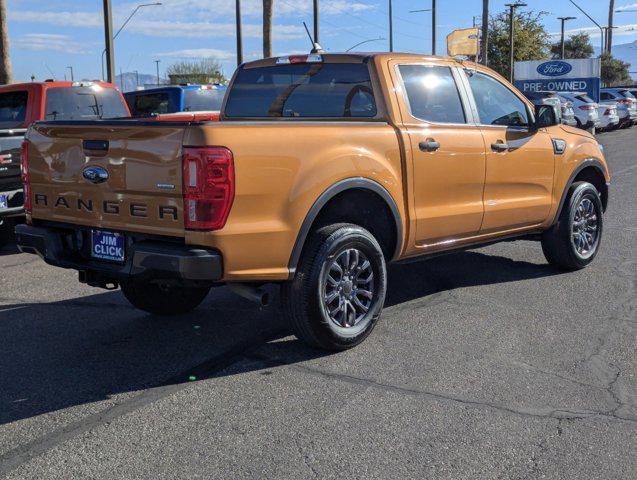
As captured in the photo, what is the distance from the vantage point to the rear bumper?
428 centimetres

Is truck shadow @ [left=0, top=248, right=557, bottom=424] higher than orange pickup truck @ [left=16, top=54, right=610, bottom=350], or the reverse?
orange pickup truck @ [left=16, top=54, right=610, bottom=350]

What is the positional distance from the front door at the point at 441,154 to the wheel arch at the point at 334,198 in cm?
21

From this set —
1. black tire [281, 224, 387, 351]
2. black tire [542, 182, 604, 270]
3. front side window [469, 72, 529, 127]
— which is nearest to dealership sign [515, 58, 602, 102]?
black tire [542, 182, 604, 270]

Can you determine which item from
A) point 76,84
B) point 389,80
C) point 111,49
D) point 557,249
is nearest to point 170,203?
point 389,80

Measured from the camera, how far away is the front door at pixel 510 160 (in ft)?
20.4

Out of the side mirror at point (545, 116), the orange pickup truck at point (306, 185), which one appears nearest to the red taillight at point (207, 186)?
the orange pickup truck at point (306, 185)

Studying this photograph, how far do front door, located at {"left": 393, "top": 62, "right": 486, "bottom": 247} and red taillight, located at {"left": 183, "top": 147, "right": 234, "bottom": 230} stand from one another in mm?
1655

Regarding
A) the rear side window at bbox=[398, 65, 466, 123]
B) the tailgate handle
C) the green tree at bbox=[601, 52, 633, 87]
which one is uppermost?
the green tree at bbox=[601, 52, 633, 87]

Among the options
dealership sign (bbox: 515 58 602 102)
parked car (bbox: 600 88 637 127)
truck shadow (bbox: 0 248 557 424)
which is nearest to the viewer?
truck shadow (bbox: 0 248 557 424)

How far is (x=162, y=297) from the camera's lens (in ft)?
19.2

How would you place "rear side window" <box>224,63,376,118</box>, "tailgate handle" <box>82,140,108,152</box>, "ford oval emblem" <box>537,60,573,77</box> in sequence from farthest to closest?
"ford oval emblem" <box>537,60,573,77</box>
"rear side window" <box>224,63,376,118</box>
"tailgate handle" <box>82,140,108,152</box>

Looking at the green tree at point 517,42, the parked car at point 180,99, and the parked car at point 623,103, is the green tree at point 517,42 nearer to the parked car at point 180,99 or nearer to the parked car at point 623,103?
A: the parked car at point 623,103

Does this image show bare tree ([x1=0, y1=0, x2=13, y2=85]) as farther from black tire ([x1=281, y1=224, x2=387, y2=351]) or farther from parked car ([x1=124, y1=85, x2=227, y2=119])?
black tire ([x1=281, y1=224, x2=387, y2=351])

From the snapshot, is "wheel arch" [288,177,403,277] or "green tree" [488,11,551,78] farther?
"green tree" [488,11,551,78]
